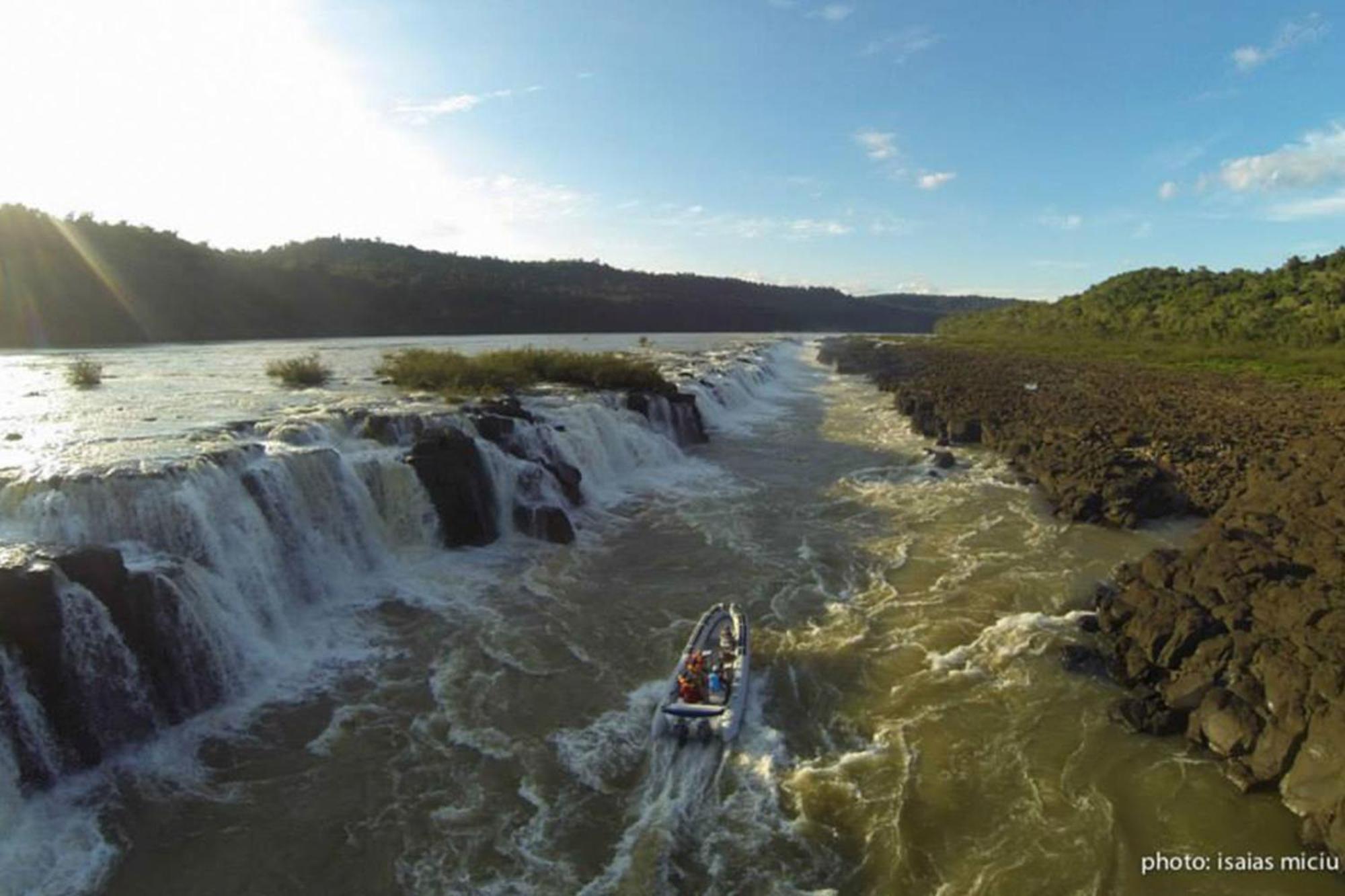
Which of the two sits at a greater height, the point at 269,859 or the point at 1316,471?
the point at 1316,471

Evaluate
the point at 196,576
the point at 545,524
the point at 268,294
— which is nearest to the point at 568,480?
the point at 545,524

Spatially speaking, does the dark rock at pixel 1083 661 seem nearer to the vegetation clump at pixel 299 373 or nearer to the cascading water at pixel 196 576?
the cascading water at pixel 196 576

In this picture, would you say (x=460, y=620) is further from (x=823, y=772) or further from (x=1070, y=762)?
(x=1070, y=762)

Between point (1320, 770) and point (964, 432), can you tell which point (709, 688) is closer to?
point (1320, 770)

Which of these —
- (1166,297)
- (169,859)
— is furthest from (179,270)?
(1166,297)

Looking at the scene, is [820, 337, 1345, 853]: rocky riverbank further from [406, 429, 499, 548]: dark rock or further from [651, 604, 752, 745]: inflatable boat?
[406, 429, 499, 548]: dark rock

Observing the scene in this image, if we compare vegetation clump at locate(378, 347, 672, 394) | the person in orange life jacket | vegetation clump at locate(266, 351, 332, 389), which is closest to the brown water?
the person in orange life jacket
